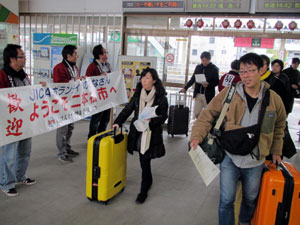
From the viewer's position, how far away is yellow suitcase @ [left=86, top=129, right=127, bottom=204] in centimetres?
270

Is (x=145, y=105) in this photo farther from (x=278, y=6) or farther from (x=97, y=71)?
(x=278, y=6)

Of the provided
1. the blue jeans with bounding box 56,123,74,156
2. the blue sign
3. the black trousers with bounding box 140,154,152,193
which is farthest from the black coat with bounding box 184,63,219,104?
the blue sign

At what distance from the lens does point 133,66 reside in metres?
5.95

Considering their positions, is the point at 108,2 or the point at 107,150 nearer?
the point at 107,150

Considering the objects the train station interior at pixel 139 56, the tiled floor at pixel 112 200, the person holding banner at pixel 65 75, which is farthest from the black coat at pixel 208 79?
the person holding banner at pixel 65 75

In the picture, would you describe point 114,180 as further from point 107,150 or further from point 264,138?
point 264,138

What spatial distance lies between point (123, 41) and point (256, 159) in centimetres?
528

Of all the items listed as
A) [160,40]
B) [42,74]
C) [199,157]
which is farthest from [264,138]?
[42,74]

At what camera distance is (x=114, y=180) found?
2.91 m

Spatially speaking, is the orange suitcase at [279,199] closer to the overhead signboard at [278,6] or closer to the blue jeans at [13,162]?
the blue jeans at [13,162]

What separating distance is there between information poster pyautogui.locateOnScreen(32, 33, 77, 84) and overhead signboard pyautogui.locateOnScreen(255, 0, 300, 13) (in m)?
3.87

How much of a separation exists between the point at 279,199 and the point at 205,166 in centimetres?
58

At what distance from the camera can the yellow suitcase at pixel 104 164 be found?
8.84ft

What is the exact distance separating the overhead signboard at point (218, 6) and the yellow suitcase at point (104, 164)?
383 cm
